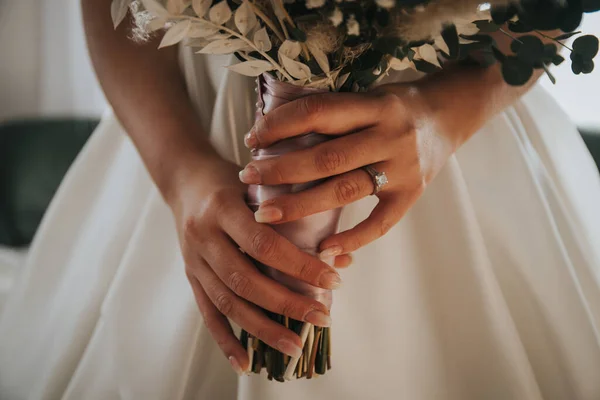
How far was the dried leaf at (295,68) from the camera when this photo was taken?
0.47m

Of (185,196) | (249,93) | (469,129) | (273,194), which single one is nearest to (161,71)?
(249,93)

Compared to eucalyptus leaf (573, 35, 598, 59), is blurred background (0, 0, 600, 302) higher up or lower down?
higher up

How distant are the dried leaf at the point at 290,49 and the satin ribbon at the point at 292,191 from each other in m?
0.07

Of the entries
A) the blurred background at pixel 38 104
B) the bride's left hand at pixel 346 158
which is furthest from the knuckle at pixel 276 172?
the blurred background at pixel 38 104

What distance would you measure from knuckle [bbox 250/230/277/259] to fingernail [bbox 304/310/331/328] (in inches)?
3.0

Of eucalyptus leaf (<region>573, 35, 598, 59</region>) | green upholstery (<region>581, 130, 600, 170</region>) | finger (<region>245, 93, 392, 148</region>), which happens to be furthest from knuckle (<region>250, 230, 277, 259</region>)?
green upholstery (<region>581, 130, 600, 170</region>)

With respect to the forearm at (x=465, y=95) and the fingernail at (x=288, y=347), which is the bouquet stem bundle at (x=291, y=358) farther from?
the forearm at (x=465, y=95)

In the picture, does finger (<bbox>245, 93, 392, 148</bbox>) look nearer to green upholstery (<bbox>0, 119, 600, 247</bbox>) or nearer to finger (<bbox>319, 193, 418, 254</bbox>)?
finger (<bbox>319, 193, 418, 254</bbox>)

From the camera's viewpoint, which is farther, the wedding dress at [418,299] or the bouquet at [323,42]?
the wedding dress at [418,299]

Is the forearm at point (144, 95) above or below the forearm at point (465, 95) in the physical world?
above

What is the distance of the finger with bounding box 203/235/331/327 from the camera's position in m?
0.53

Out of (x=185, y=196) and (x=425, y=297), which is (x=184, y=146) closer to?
(x=185, y=196)

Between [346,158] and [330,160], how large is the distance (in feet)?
0.06

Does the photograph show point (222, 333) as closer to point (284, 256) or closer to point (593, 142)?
point (284, 256)
